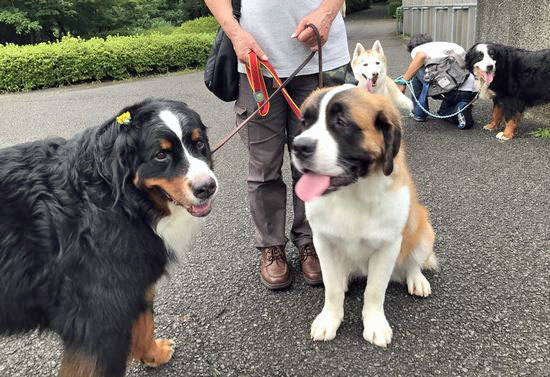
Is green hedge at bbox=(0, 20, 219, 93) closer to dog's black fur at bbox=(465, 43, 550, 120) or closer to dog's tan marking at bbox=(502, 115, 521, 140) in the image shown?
dog's black fur at bbox=(465, 43, 550, 120)

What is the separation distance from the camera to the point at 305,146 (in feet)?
6.10

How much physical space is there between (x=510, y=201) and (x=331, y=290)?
237cm

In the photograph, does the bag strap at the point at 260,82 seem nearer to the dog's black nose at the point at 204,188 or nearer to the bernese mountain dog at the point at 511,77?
the dog's black nose at the point at 204,188

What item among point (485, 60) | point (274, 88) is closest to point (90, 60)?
point (485, 60)

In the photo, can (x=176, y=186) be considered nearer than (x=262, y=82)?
Yes

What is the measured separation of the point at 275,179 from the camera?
2.81 m

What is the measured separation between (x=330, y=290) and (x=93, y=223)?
128 centimetres

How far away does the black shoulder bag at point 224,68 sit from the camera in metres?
2.61

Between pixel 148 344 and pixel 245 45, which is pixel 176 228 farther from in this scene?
pixel 245 45

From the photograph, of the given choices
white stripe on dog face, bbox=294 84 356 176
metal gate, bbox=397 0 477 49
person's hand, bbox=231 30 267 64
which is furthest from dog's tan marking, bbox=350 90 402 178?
metal gate, bbox=397 0 477 49

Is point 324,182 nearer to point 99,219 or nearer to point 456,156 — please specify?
point 99,219

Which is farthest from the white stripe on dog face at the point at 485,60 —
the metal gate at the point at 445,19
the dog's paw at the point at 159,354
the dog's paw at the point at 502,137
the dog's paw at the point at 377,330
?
the dog's paw at the point at 159,354

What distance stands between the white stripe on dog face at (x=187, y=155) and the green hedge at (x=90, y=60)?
11561 mm

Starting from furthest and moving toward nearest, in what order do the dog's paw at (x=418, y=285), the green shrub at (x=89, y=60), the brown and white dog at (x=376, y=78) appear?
1. the green shrub at (x=89, y=60)
2. the brown and white dog at (x=376, y=78)
3. the dog's paw at (x=418, y=285)
